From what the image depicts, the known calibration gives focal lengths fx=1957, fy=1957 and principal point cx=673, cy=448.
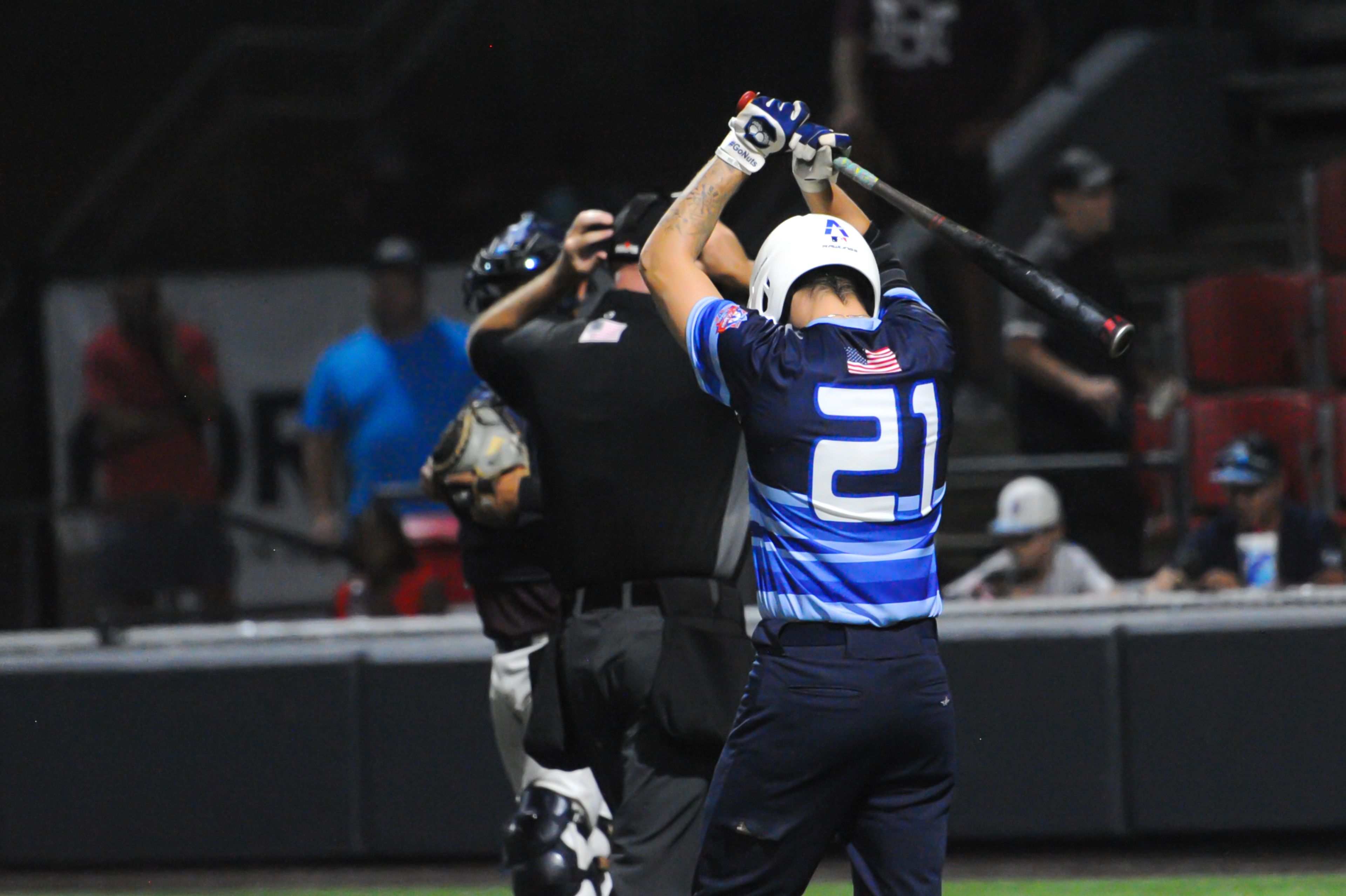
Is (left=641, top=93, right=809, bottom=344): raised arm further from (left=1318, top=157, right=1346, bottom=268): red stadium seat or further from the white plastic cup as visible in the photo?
(left=1318, top=157, right=1346, bottom=268): red stadium seat

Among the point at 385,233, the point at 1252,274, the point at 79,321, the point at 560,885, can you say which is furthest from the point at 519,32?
the point at 560,885

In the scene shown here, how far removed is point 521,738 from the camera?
5590 millimetres

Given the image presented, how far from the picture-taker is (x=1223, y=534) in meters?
7.70

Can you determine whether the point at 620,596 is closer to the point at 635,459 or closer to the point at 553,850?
the point at 635,459

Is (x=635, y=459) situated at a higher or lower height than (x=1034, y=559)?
higher

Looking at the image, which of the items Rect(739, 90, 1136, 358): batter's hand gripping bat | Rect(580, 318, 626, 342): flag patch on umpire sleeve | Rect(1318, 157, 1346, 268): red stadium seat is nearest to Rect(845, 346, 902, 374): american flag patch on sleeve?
Rect(739, 90, 1136, 358): batter's hand gripping bat

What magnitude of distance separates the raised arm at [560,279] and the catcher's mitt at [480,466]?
45cm

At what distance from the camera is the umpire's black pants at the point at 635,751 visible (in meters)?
4.43

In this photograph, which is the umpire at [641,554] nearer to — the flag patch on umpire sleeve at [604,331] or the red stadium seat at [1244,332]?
the flag patch on umpire sleeve at [604,331]

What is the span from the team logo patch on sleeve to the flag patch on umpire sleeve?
684 millimetres

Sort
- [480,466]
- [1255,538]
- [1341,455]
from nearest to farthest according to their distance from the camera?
[480,466]
[1255,538]
[1341,455]

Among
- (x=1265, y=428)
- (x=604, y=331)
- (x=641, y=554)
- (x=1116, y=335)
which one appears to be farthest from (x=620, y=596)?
(x=1265, y=428)

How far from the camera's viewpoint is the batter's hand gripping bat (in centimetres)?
400

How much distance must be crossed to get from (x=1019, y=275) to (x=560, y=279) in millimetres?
1212
